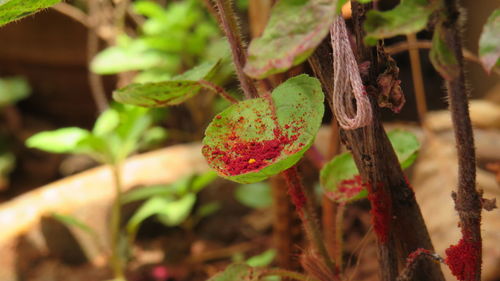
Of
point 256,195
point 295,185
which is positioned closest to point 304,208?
point 295,185

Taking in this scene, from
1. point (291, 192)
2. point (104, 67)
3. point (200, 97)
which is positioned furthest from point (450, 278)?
point (200, 97)

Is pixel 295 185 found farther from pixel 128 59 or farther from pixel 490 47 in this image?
pixel 128 59

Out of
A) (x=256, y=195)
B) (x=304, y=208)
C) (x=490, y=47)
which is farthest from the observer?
(x=256, y=195)

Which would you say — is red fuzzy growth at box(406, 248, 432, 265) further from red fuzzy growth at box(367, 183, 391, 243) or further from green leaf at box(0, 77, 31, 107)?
green leaf at box(0, 77, 31, 107)

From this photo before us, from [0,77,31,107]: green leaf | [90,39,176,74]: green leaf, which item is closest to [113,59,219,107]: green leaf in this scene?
[90,39,176,74]: green leaf

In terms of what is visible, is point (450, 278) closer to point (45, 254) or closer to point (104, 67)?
point (45, 254)

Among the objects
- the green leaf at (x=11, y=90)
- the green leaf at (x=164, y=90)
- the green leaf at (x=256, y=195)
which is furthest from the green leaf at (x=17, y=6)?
the green leaf at (x=11, y=90)
